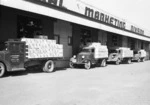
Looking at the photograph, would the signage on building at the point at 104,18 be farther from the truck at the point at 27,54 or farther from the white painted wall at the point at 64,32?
the truck at the point at 27,54

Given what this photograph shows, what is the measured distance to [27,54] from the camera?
12133mm

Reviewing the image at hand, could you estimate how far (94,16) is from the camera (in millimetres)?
22641

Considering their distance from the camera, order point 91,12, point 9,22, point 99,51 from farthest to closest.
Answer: point 91,12
point 99,51
point 9,22

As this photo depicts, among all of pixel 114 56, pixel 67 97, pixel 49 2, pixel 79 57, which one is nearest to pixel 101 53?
pixel 79 57

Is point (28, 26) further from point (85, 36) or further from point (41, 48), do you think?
point (85, 36)

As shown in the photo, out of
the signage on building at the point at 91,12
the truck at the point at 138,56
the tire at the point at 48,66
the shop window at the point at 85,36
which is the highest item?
the signage on building at the point at 91,12

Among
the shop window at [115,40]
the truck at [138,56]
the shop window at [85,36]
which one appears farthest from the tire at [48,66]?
the truck at [138,56]

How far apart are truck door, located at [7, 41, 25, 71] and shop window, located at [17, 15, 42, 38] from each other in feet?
11.7

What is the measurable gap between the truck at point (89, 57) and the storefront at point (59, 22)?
190 centimetres

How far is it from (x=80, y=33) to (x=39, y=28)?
7290 millimetres

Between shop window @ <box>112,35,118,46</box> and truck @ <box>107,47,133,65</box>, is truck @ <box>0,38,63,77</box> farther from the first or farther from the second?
shop window @ <box>112,35,118,46</box>

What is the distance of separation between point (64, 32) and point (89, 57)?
14.9 feet

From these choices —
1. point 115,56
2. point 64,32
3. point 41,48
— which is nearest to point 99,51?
point 64,32

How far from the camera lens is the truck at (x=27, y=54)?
36.7 ft
